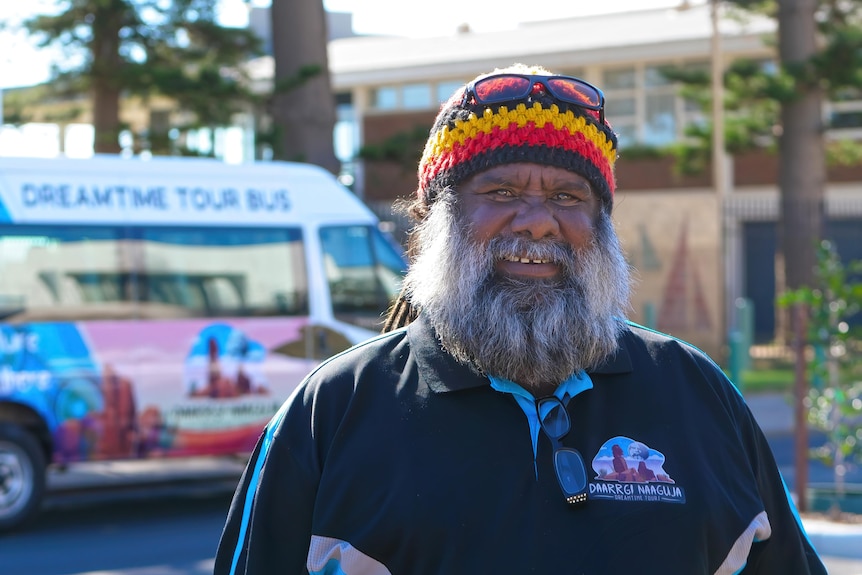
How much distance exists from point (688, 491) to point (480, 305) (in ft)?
1.77

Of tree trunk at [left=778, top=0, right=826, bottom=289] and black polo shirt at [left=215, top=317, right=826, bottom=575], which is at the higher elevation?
tree trunk at [left=778, top=0, right=826, bottom=289]

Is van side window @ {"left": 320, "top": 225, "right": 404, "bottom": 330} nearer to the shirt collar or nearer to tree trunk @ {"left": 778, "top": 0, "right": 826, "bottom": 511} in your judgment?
the shirt collar

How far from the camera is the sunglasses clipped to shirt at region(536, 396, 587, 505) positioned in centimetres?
219

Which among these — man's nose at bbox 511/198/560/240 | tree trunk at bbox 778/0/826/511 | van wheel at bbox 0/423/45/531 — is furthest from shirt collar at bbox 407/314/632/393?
tree trunk at bbox 778/0/826/511

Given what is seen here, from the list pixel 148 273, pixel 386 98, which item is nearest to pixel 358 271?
pixel 148 273

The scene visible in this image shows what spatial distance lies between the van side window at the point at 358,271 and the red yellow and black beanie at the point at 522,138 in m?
8.05

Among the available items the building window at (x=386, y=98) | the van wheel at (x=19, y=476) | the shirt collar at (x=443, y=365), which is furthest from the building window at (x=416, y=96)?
the shirt collar at (x=443, y=365)

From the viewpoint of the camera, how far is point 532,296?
243 cm

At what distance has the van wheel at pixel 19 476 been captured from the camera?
9203 mm

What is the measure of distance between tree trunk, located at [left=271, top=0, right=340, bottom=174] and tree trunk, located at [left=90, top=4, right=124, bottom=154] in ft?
12.6

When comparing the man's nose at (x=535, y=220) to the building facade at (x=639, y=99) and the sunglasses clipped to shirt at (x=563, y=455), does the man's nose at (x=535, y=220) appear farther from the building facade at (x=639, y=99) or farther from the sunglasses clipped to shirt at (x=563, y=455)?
the building facade at (x=639, y=99)

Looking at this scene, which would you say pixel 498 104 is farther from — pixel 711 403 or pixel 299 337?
pixel 299 337

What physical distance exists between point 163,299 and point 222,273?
55 centimetres

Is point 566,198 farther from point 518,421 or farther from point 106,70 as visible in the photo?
point 106,70
